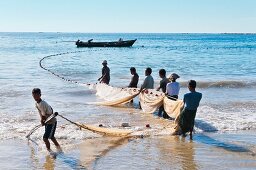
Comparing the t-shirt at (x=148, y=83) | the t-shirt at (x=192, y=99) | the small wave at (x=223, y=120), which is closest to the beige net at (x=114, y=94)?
the t-shirt at (x=148, y=83)

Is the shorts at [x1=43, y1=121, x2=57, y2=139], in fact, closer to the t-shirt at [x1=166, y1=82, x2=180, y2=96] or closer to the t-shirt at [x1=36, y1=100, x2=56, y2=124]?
the t-shirt at [x1=36, y1=100, x2=56, y2=124]

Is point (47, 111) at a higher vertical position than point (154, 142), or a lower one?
higher

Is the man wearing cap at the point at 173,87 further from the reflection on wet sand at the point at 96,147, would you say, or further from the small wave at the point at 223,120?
the reflection on wet sand at the point at 96,147

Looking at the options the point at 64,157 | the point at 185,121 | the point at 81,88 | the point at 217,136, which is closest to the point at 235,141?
the point at 217,136

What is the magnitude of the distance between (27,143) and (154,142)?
2501mm

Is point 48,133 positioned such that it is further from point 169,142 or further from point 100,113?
point 100,113

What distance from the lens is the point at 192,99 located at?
796 centimetres

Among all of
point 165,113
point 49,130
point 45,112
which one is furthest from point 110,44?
point 45,112

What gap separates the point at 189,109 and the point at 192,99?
249 mm

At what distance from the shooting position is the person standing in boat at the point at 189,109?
7.93m

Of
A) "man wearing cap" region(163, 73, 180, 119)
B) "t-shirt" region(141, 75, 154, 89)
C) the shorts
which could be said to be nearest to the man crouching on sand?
the shorts

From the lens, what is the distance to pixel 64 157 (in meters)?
7.19

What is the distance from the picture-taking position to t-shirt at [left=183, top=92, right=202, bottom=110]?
313 inches

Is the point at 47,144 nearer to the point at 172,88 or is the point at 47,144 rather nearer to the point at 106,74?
the point at 172,88
